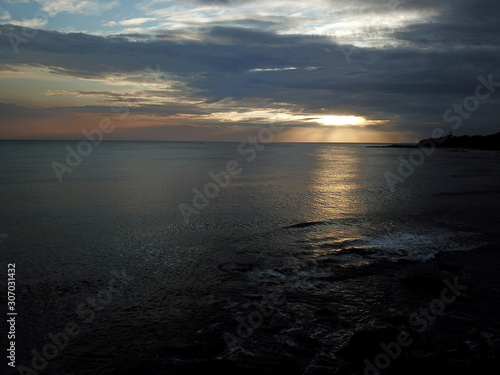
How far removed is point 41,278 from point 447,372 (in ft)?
48.5

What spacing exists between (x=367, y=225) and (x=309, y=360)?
1573cm

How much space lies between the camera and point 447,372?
8375 mm

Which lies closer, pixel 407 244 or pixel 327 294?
pixel 327 294

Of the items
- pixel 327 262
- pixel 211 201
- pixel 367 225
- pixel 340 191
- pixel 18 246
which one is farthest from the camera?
pixel 340 191

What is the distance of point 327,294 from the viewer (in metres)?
12.5

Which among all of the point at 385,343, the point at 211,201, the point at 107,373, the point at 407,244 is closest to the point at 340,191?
the point at 211,201

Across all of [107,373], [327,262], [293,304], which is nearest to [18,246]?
[107,373]

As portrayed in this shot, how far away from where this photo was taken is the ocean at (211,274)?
923 centimetres

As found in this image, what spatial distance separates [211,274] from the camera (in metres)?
14.4

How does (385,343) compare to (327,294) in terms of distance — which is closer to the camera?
(385,343)

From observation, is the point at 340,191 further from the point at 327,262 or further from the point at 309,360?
the point at 309,360

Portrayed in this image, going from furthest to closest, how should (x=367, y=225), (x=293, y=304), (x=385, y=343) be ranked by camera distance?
1. (x=367, y=225)
2. (x=293, y=304)
3. (x=385, y=343)

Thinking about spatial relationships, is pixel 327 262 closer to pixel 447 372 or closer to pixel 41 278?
pixel 447 372

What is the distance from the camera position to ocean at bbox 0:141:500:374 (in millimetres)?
9227
